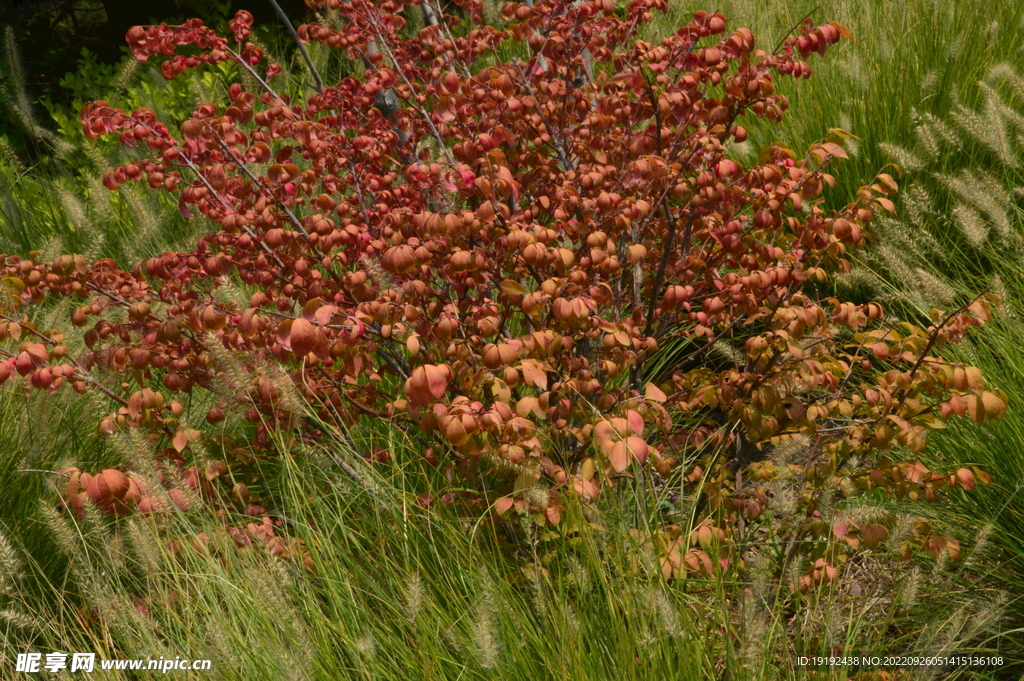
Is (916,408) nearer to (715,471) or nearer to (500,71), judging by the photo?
(715,471)

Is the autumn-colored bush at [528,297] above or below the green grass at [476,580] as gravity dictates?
above

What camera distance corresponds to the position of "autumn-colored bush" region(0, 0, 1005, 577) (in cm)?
238

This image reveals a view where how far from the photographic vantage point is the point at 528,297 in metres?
2.33

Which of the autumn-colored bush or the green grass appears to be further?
the autumn-colored bush

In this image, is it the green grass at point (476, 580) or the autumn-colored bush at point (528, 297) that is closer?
the green grass at point (476, 580)

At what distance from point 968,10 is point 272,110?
12.7ft

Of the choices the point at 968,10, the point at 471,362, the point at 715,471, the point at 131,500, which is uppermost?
the point at 968,10

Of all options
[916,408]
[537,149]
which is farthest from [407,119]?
[916,408]

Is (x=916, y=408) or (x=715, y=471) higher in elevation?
(x=916, y=408)

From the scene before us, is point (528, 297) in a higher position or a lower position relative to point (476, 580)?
higher

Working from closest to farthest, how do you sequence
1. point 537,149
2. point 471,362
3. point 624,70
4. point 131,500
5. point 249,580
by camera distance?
point 249,580, point 131,500, point 471,362, point 624,70, point 537,149

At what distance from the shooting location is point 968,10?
4.98 metres

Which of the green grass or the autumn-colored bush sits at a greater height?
the autumn-colored bush

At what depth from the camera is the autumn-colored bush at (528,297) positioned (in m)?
2.38
